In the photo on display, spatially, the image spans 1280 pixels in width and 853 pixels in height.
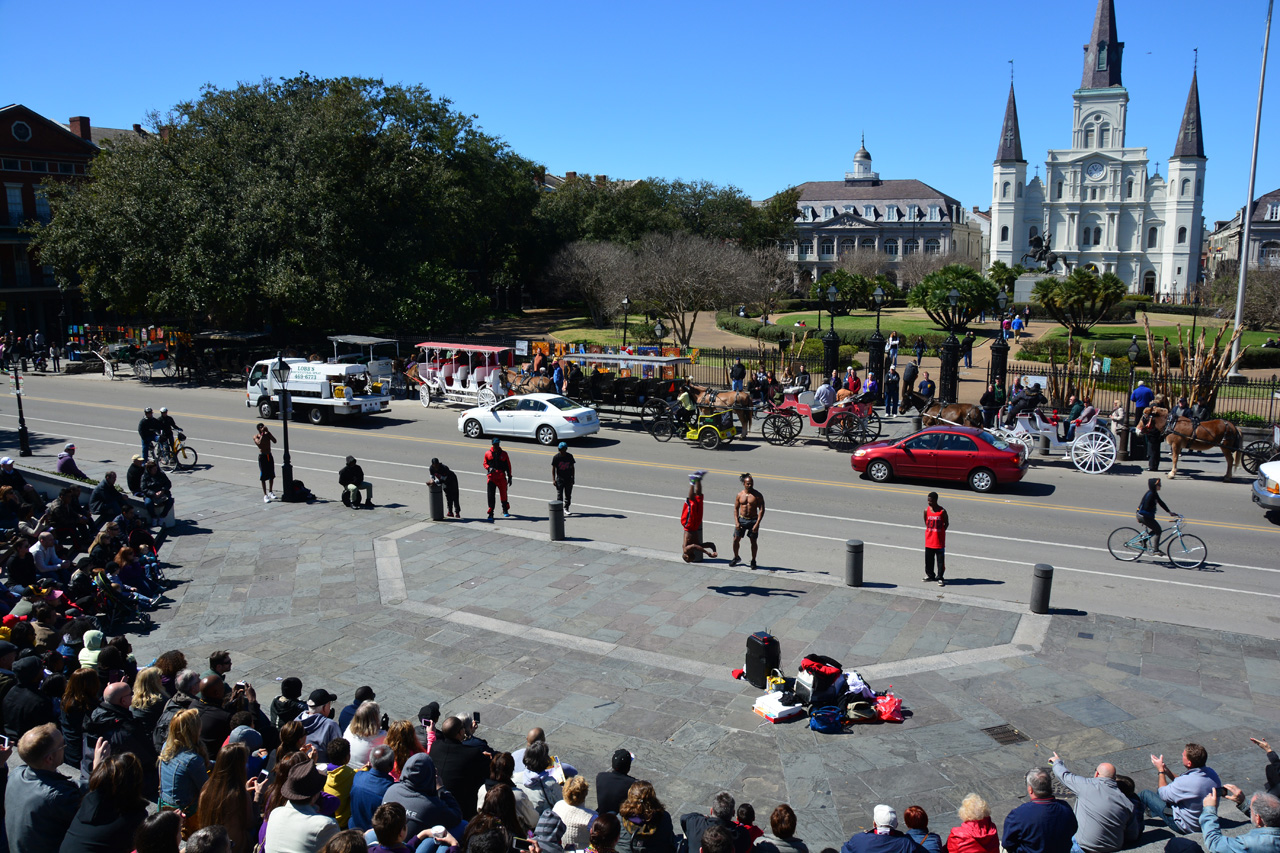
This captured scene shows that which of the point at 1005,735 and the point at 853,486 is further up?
the point at 853,486

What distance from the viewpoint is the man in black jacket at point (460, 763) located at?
256 inches

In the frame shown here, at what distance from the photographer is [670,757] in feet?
26.7

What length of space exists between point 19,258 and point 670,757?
61834 mm

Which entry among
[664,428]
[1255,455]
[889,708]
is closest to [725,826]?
[889,708]

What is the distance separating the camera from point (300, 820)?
543cm

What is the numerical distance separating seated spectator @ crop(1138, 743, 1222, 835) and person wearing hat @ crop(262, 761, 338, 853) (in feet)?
19.4

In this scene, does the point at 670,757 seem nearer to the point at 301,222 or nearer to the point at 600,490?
the point at 600,490

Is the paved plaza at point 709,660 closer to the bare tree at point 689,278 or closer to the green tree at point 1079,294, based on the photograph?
the bare tree at point 689,278

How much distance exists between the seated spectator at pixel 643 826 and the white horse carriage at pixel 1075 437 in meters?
16.7

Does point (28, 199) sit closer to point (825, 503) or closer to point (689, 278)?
point (689, 278)

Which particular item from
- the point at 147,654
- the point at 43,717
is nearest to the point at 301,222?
the point at 147,654

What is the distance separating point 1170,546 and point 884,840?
427 inches

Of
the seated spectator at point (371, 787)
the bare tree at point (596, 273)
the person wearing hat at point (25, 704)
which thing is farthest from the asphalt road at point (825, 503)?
the bare tree at point (596, 273)

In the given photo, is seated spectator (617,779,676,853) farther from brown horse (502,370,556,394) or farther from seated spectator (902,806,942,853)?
brown horse (502,370,556,394)
